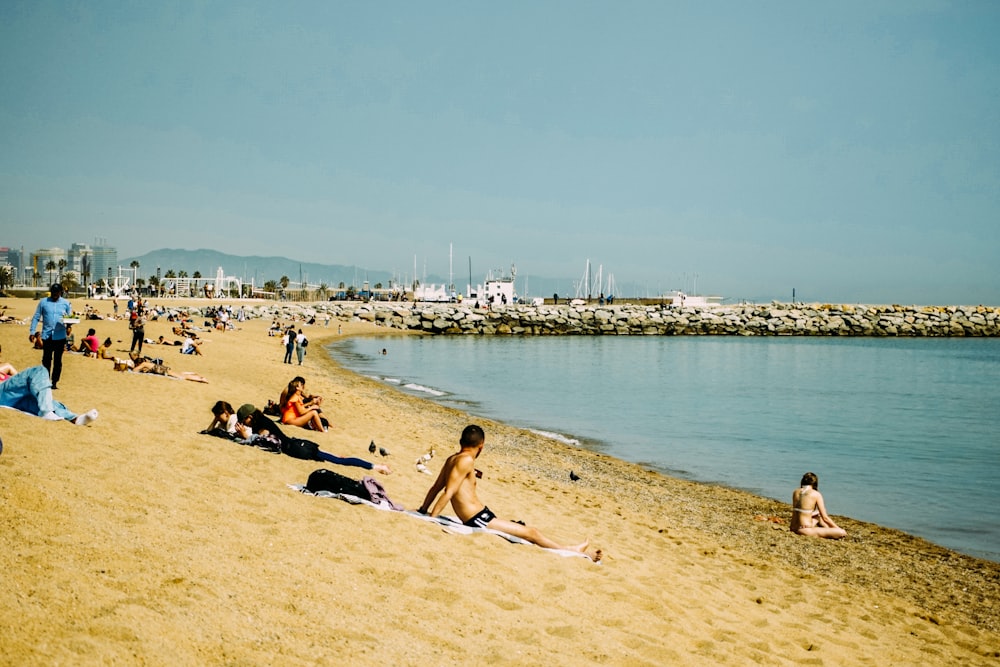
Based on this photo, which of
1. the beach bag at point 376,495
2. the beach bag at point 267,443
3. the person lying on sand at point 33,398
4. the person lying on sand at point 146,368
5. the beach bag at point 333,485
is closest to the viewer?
the beach bag at point 376,495

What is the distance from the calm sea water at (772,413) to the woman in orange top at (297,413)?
24.3ft

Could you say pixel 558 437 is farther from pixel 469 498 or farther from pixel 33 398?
pixel 33 398

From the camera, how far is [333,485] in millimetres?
7719

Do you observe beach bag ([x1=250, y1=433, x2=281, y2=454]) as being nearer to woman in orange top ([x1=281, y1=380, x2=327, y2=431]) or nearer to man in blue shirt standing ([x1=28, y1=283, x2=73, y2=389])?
woman in orange top ([x1=281, y1=380, x2=327, y2=431])

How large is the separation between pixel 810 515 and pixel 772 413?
1611 cm

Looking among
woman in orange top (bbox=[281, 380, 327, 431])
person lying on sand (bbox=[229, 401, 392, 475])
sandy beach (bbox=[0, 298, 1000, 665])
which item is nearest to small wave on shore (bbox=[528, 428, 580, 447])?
sandy beach (bbox=[0, 298, 1000, 665])

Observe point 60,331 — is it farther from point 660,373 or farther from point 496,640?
point 660,373

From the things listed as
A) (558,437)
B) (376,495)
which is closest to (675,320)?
(558,437)

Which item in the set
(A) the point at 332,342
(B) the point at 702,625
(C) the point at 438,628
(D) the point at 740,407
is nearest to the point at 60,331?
(C) the point at 438,628

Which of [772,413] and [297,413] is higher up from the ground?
[297,413]

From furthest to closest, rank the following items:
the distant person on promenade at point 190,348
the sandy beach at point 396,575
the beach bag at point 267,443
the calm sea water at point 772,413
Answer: the distant person on promenade at point 190,348 → the calm sea water at point 772,413 → the beach bag at point 267,443 → the sandy beach at point 396,575

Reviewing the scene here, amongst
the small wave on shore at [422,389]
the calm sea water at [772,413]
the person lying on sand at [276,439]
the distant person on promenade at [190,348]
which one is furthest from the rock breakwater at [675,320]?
the person lying on sand at [276,439]

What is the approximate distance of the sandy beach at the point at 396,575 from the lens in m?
4.18

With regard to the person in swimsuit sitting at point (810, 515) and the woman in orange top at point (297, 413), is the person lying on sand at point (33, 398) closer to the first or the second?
the woman in orange top at point (297, 413)
